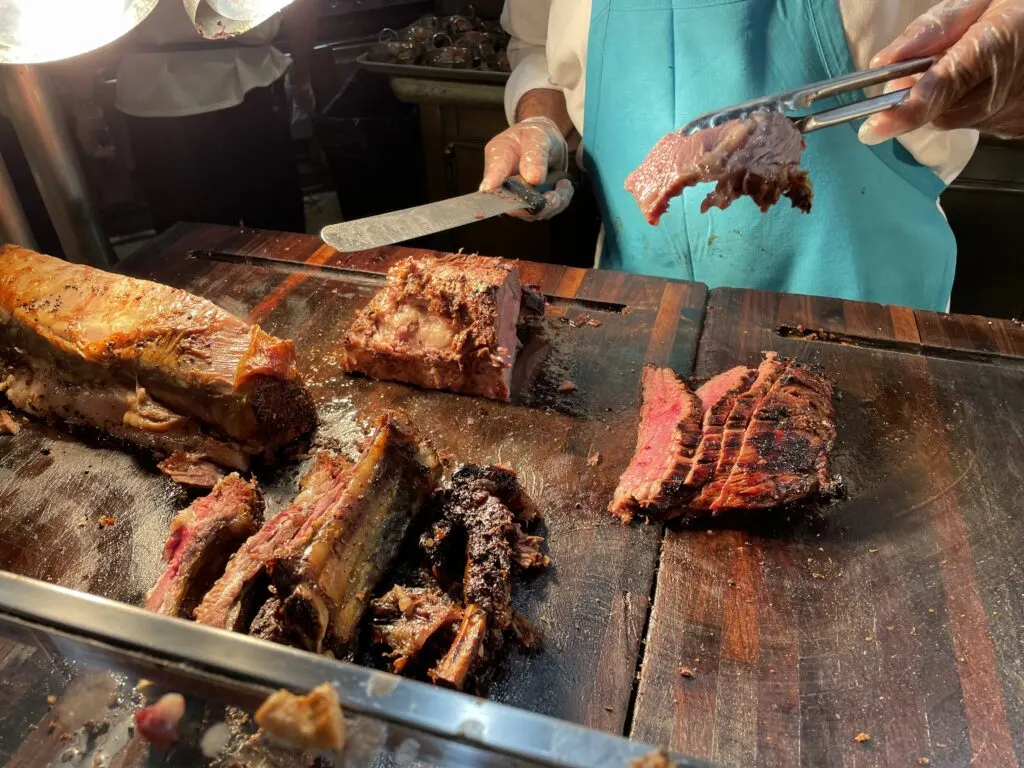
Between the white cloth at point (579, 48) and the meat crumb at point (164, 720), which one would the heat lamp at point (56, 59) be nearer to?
the meat crumb at point (164, 720)

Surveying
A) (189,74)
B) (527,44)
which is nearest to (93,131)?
(189,74)

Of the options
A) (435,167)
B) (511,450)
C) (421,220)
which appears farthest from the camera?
(435,167)

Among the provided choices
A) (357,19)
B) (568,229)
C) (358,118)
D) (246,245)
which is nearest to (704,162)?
(246,245)

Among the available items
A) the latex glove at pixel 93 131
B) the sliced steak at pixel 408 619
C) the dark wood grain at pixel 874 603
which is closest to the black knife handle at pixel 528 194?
the dark wood grain at pixel 874 603

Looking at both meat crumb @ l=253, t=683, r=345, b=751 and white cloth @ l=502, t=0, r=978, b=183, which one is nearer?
meat crumb @ l=253, t=683, r=345, b=751

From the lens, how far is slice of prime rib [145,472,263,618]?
2.02 meters

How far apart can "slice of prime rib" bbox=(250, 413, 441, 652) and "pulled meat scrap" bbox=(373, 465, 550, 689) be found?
0.08 m

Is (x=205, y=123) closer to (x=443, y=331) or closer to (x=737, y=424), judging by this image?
(x=443, y=331)

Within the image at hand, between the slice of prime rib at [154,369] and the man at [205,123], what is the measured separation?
9.71 ft

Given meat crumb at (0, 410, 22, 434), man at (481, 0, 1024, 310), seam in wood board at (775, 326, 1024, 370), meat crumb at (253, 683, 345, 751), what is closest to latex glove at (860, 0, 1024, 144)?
man at (481, 0, 1024, 310)

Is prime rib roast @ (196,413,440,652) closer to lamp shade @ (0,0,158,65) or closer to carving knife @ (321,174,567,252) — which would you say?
carving knife @ (321,174,567,252)

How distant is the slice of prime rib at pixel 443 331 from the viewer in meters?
2.84

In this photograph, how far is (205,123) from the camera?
5.63 m

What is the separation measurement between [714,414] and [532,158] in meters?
1.78
